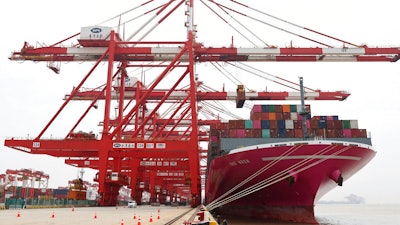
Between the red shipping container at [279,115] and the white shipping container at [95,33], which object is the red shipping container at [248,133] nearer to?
the red shipping container at [279,115]

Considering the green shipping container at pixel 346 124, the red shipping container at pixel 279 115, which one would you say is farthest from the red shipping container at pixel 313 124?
the red shipping container at pixel 279 115

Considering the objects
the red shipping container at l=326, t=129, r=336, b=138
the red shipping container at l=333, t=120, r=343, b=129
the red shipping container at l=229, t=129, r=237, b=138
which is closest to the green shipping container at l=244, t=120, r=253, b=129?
the red shipping container at l=229, t=129, r=237, b=138

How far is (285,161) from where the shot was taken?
16.9 metres

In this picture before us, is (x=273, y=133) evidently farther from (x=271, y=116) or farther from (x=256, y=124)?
(x=271, y=116)

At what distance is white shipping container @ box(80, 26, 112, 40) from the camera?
2680 centimetres

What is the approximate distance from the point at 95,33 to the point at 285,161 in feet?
59.8

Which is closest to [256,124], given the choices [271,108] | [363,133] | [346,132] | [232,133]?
[232,133]

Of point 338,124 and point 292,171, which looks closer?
point 292,171

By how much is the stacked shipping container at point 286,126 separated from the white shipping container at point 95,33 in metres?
12.7

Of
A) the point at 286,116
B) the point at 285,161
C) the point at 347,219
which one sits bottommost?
the point at 347,219

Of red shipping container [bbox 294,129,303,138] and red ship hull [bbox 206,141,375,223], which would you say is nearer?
red ship hull [bbox 206,141,375,223]

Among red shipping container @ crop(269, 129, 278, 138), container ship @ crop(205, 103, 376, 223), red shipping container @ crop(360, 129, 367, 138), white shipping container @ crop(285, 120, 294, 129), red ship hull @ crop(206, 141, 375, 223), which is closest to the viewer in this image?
red ship hull @ crop(206, 141, 375, 223)

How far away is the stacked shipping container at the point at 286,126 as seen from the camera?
20.4m

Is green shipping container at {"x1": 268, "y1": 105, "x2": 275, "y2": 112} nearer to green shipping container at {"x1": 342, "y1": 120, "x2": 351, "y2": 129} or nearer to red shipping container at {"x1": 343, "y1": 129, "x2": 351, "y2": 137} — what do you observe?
green shipping container at {"x1": 342, "y1": 120, "x2": 351, "y2": 129}
